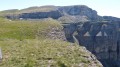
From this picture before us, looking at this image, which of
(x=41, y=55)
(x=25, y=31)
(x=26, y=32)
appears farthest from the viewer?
(x=25, y=31)

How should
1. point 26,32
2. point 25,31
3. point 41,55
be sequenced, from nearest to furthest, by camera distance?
point 41,55 < point 26,32 < point 25,31

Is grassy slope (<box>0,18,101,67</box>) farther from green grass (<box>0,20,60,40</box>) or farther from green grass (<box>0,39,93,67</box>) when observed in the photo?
green grass (<box>0,20,60,40</box>)

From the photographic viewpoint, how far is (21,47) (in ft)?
93.6

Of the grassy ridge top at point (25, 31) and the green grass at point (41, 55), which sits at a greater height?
the green grass at point (41, 55)

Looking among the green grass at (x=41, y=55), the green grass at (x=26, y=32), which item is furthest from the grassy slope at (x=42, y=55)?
the green grass at (x=26, y=32)

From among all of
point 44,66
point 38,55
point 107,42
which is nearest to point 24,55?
point 38,55

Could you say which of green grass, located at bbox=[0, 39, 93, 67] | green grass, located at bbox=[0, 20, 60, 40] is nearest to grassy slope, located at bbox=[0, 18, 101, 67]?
green grass, located at bbox=[0, 39, 93, 67]

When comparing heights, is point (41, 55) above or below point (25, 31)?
above

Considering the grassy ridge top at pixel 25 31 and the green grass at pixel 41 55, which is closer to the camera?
the green grass at pixel 41 55

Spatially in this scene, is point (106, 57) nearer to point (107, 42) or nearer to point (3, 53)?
point (107, 42)

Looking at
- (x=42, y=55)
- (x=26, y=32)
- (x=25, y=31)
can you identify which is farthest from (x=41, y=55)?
(x=25, y=31)

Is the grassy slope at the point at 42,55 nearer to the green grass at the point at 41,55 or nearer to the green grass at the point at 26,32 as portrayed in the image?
the green grass at the point at 41,55

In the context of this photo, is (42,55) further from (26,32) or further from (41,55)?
(26,32)

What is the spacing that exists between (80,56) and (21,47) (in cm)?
638
